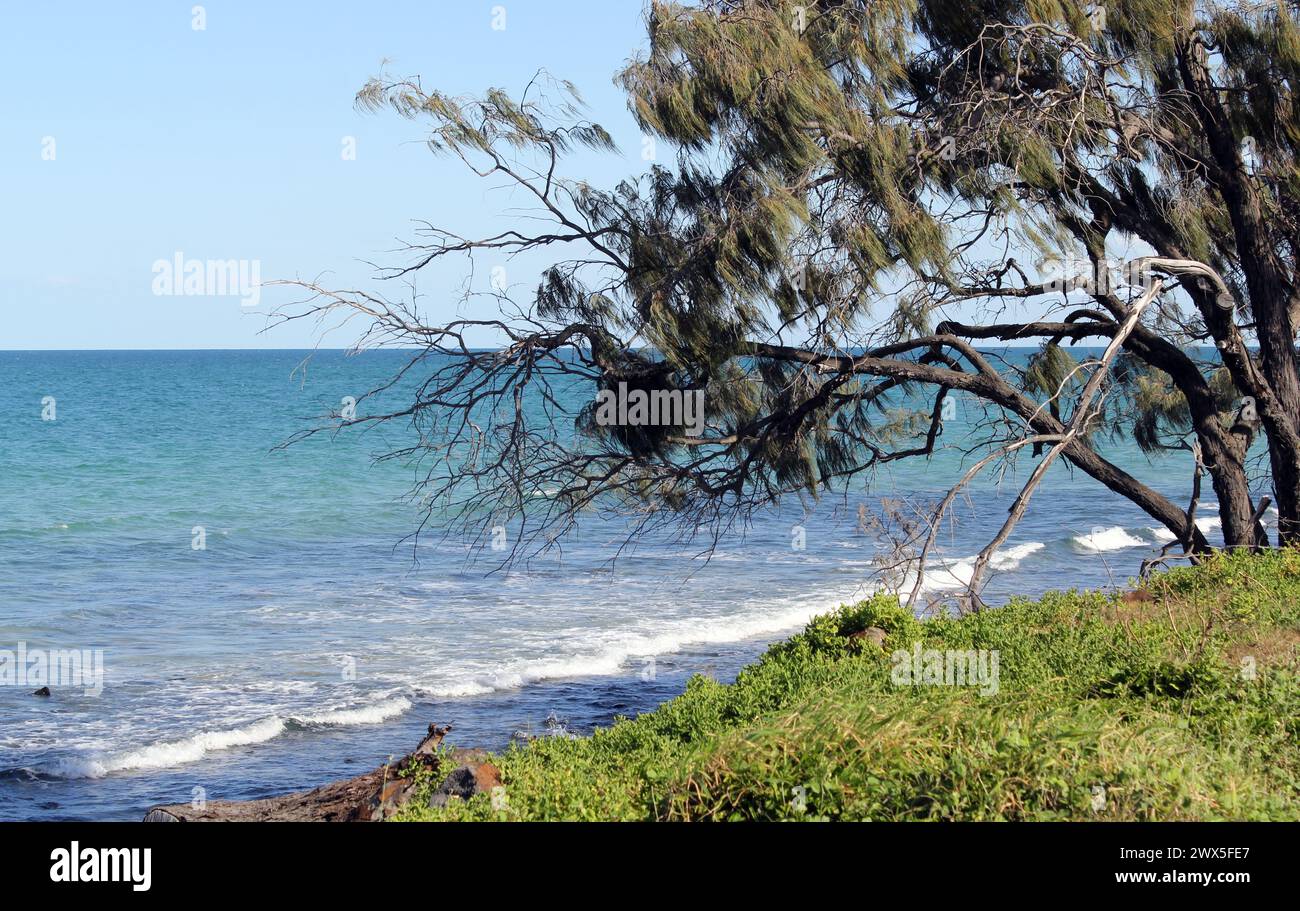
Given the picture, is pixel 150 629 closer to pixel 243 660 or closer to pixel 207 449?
pixel 243 660

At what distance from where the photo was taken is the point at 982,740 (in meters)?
4.69

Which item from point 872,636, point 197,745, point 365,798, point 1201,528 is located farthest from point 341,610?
point 1201,528

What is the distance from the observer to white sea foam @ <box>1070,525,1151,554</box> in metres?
23.6

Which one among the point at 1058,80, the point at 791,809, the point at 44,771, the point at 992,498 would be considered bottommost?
the point at 44,771

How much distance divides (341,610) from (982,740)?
1437 cm

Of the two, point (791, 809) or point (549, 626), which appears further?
point (549, 626)

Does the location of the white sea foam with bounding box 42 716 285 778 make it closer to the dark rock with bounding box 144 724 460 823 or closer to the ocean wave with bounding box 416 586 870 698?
the ocean wave with bounding box 416 586 870 698

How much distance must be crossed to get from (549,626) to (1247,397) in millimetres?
9622

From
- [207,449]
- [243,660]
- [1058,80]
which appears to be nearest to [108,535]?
[243,660]

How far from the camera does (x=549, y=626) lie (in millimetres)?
16812

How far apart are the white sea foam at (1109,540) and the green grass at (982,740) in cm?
1636

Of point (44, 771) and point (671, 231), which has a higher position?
point (671, 231)

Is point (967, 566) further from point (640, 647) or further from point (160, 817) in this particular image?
point (160, 817)

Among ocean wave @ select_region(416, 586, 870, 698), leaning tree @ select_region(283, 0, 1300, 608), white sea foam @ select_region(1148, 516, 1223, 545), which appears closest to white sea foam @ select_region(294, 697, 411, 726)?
ocean wave @ select_region(416, 586, 870, 698)
